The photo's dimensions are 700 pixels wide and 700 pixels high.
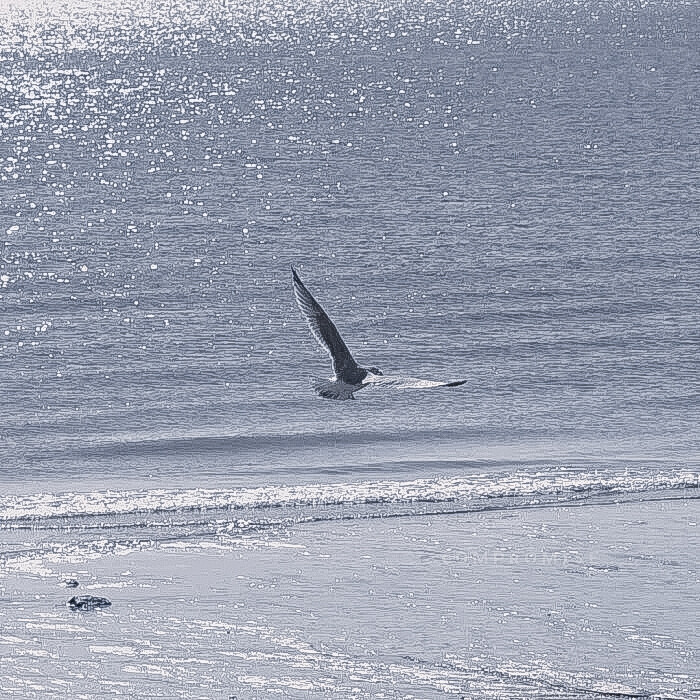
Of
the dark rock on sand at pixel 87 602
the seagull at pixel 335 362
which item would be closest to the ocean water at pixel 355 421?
the dark rock on sand at pixel 87 602

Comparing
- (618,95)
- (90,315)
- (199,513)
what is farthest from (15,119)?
(199,513)

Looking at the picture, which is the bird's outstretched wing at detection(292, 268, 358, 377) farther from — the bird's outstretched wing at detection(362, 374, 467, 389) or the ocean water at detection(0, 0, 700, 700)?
the ocean water at detection(0, 0, 700, 700)

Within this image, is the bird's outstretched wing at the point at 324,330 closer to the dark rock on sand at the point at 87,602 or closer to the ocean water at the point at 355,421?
the ocean water at the point at 355,421

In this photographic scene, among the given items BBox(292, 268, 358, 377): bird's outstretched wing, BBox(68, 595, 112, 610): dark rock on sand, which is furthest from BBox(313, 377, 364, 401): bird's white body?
BBox(68, 595, 112, 610): dark rock on sand

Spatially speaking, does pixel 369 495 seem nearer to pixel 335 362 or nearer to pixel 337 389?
pixel 335 362

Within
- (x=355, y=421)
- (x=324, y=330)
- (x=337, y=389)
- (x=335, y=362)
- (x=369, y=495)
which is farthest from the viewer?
(x=355, y=421)

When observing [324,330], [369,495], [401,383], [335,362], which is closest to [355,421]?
[369,495]

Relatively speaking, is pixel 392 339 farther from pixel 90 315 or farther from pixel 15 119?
pixel 15 119

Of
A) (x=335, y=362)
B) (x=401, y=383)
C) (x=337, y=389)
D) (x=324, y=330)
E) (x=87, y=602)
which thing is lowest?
(x=401, y=383)
